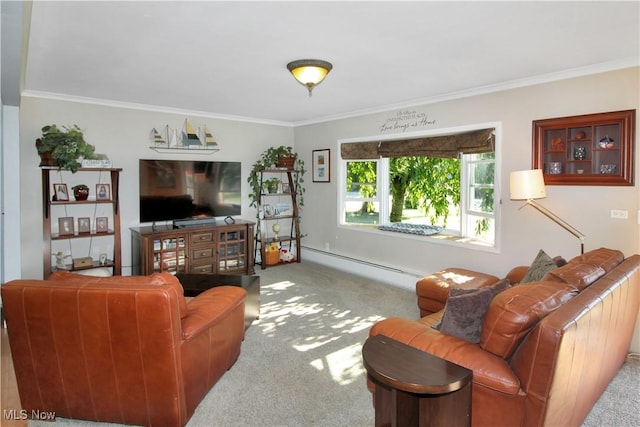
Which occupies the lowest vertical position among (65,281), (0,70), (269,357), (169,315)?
(269,357)

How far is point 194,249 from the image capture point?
5.11m

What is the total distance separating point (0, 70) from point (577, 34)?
3.88 meters

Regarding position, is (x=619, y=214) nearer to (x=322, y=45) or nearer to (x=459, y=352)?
(x=459, y=352)

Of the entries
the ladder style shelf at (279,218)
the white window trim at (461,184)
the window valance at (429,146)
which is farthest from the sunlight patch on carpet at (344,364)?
the ladder style shelf at (279,218)

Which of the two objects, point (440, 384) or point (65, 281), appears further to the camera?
point (65, 281)

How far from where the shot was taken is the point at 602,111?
10.9 ft

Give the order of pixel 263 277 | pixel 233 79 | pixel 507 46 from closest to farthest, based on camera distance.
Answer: pixel 507 46 < pixel 233 79 < pixel 263 277

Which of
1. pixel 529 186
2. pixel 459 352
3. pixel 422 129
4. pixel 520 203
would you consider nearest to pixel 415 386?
pixel 459 352

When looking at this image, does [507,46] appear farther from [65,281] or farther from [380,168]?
[65,281]

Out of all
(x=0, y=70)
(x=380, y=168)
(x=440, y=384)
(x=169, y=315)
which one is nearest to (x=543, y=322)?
(x=440, y=384)

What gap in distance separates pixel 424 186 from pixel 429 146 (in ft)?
2.31

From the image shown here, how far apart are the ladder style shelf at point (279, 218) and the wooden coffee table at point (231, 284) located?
7.10 ft

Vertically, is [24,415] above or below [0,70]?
below

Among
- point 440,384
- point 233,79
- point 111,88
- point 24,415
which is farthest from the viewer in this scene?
point 111,88
